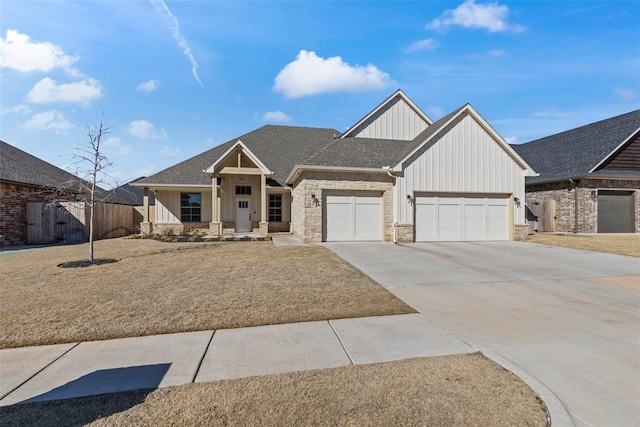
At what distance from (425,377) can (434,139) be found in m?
13.8

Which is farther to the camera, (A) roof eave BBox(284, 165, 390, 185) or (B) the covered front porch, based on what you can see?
(B) the covered front porch

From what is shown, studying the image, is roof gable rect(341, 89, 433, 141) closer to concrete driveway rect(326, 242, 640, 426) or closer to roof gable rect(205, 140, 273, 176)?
roof gable rect(205, 140, 273, 176)

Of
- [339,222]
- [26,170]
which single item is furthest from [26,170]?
[339,222]

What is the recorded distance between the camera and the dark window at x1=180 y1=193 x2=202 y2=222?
19594 millimetres

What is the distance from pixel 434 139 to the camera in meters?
15.3

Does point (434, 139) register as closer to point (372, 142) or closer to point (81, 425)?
point (372, 142)

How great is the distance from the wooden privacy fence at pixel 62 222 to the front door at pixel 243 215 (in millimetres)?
7137

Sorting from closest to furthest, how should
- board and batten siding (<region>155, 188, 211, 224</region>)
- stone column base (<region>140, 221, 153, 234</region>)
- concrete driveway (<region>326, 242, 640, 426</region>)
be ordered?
concrete driveway (<region>326, 242, 640, 426</region>) → stone column base (<region>140, 221, 153, 234</region>) → board and batten siding (<region>155, 188, 211, 224</region>)

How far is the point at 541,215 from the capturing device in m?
21.2

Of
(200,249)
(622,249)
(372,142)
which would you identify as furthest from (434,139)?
(200,249)

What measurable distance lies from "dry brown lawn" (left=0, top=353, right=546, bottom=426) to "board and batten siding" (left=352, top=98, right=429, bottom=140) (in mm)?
17606

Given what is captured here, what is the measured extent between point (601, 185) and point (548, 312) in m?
19.9

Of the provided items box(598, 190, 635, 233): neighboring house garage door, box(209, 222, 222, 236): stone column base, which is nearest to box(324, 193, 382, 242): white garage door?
box(209, 222, 222, 236): stone column base

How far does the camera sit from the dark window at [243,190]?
19984 millimetres
